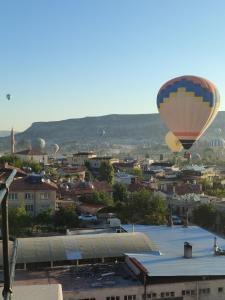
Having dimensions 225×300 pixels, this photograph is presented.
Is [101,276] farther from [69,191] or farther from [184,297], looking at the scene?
[69,191]

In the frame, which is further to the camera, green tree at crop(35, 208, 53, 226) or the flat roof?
green tree at crop(35, 208, 53, 226)

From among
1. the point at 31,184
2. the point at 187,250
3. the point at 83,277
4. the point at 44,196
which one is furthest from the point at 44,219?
the point at 187,250

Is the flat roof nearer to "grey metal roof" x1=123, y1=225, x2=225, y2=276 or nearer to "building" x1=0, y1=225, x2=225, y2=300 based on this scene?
"building" x1=0, y1=225, x2=225, y2=300

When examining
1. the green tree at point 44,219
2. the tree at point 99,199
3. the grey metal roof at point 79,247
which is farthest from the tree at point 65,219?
the grey metal roof at point 79,247

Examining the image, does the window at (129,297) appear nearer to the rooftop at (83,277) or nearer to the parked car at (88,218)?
the rooftop at (83,277)

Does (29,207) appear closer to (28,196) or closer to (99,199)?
(28,196)

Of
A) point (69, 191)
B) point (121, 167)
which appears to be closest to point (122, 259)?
point (69, 191)

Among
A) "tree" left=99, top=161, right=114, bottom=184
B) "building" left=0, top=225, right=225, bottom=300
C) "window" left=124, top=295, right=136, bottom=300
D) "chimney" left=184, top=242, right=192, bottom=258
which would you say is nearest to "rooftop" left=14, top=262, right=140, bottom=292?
"building" left=0, top=225, right=225, bottom=300
